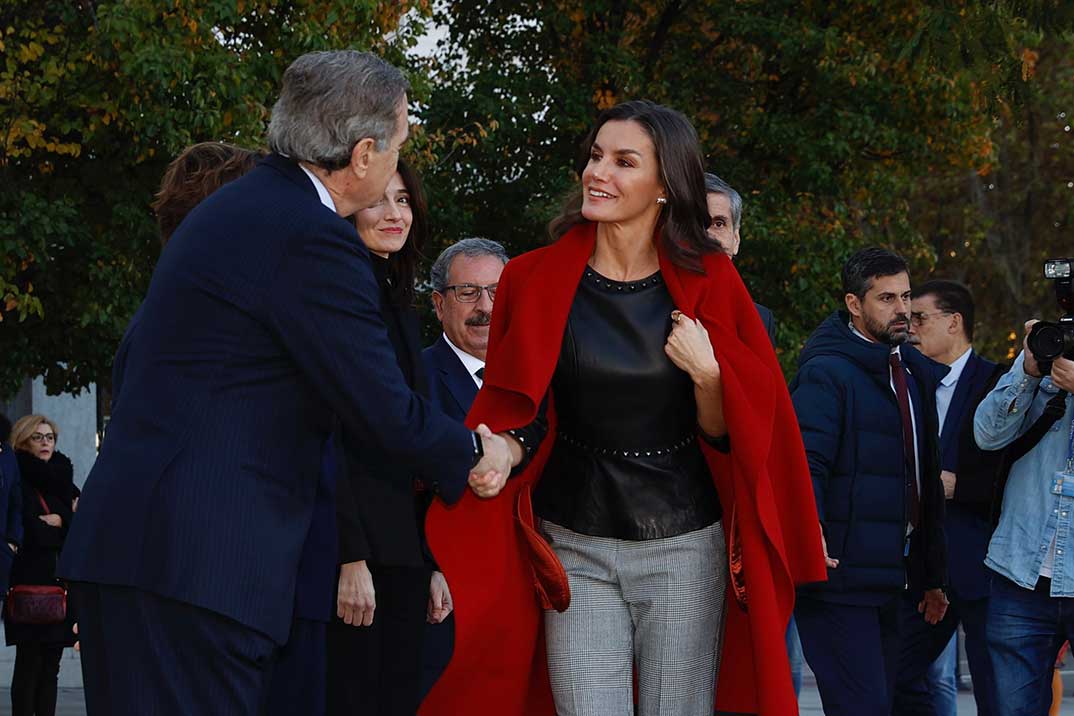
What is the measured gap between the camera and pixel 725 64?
20.6 metres

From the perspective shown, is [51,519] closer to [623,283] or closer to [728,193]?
[728,193]

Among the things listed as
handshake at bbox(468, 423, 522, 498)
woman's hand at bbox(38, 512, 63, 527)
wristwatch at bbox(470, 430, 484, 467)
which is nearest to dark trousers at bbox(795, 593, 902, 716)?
handshake at bbox(468, 423, 522, 498)

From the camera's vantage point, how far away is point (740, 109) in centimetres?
1998

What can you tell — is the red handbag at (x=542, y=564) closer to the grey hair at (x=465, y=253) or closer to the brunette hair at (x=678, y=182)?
the brunette hair at (x=678, y=182)

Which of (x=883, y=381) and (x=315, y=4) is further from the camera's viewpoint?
(x=315, y=4)

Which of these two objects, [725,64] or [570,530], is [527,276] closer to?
[570,530]

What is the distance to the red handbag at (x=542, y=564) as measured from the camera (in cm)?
443

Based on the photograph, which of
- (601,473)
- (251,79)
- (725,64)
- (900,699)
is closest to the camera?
(601,473)

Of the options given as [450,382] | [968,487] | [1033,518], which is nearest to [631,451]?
[450,382]

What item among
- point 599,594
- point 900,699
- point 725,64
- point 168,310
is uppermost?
point 725,64

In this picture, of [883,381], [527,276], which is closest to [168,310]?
[527,276]

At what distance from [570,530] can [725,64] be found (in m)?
16.8

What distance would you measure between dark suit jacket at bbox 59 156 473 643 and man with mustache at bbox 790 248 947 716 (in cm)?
318

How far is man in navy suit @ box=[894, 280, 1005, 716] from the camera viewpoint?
7254 mm
